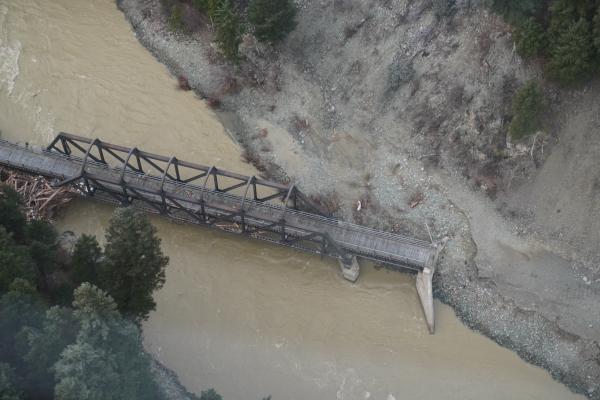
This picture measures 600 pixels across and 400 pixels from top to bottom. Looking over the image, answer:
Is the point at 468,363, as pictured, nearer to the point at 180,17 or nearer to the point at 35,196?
the point at 35,196

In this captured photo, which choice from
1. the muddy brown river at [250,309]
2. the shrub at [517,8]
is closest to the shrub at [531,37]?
the shrub at [517,8]

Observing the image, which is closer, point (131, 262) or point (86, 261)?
point (131, 262)

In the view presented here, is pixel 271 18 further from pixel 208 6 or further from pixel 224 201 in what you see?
pixel 224 201

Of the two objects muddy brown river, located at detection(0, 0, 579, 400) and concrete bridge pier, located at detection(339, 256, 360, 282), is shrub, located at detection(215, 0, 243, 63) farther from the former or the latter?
concrete bridge pier, located at detection(339, 256, 360, 282)

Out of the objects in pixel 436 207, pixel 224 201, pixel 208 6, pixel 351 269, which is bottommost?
pixel 351 269

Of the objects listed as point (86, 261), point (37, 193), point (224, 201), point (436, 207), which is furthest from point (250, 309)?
point (37, 193)

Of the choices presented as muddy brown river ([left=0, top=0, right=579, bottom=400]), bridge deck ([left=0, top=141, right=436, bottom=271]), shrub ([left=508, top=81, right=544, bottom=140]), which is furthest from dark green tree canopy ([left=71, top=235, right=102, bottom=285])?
shrub ([left=508, top=81, right=544, bottom=140])

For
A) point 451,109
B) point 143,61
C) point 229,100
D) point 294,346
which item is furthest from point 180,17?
point 294,346
